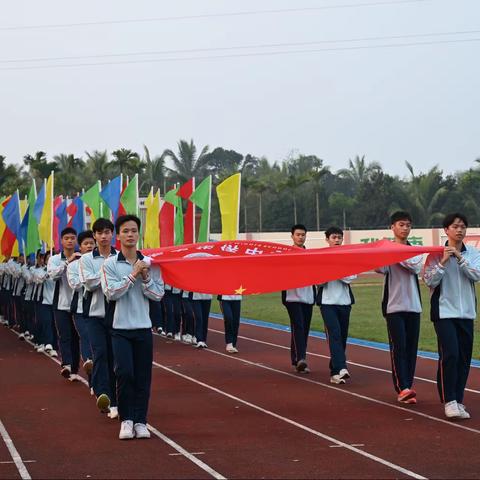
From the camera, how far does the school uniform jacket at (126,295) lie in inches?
328

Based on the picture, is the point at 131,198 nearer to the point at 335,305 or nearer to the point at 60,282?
the point at 60,282

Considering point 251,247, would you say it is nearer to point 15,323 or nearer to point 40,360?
point 40,360

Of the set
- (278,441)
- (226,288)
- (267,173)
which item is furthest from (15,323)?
(267,173)

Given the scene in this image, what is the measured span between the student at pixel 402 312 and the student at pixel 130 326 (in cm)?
282

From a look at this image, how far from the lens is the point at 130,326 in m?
8.33

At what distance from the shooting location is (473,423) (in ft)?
28.9

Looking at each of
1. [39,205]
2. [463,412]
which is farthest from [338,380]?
[39,205]

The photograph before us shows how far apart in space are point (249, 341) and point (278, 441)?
32.8 ft

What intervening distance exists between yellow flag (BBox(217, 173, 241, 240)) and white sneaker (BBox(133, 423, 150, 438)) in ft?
23.6

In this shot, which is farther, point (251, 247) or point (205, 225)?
point (205, 225)

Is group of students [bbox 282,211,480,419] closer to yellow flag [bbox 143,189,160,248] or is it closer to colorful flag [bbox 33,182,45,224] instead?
colorful flag [bbox 33,182,45,224]

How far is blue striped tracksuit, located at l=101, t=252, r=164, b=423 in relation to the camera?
8328 mm

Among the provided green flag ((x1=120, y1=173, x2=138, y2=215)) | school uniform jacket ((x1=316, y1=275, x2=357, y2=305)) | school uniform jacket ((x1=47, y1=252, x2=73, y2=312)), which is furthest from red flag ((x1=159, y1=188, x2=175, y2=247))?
school uniform jacket ((x1=316, y1=275, x2=357, y2=305))

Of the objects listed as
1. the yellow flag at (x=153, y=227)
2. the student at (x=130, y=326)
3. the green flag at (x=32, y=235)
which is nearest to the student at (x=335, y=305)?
the student at (x=130, y=326)
